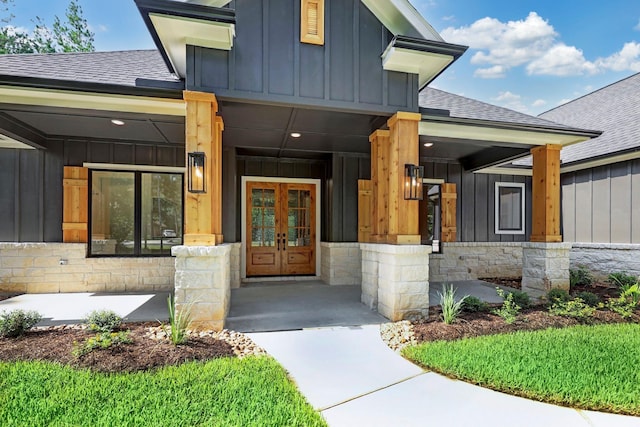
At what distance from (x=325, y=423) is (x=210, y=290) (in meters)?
2.12

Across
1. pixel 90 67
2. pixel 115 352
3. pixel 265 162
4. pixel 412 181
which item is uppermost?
pixel 90 67

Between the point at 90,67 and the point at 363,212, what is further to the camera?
the point at 363,212

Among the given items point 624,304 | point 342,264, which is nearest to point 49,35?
point 342,264

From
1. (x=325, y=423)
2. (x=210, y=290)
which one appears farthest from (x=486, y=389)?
(x=210, y=290)

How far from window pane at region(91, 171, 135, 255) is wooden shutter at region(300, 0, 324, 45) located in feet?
14.5

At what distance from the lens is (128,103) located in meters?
4.05

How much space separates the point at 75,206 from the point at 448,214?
7802 millimetres

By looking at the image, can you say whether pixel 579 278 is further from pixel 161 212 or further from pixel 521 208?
pixel 161 212

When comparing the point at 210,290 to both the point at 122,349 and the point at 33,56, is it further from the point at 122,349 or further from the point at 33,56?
the point at 33,56

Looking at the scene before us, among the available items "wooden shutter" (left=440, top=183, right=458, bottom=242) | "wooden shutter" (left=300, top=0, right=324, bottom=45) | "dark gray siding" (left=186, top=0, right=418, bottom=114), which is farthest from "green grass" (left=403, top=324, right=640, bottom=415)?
"wooden shutter" (left=440, top=183, right=458, bottom=242)

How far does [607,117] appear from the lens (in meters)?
8.78

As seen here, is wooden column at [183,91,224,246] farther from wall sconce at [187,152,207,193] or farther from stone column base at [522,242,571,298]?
stone column base at [522,242,571,298]

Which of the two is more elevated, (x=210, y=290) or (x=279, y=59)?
(x=279, y=59)

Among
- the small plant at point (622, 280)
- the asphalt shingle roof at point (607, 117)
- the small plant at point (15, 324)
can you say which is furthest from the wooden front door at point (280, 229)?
the asphalt shingle roof at point (607, 117)
